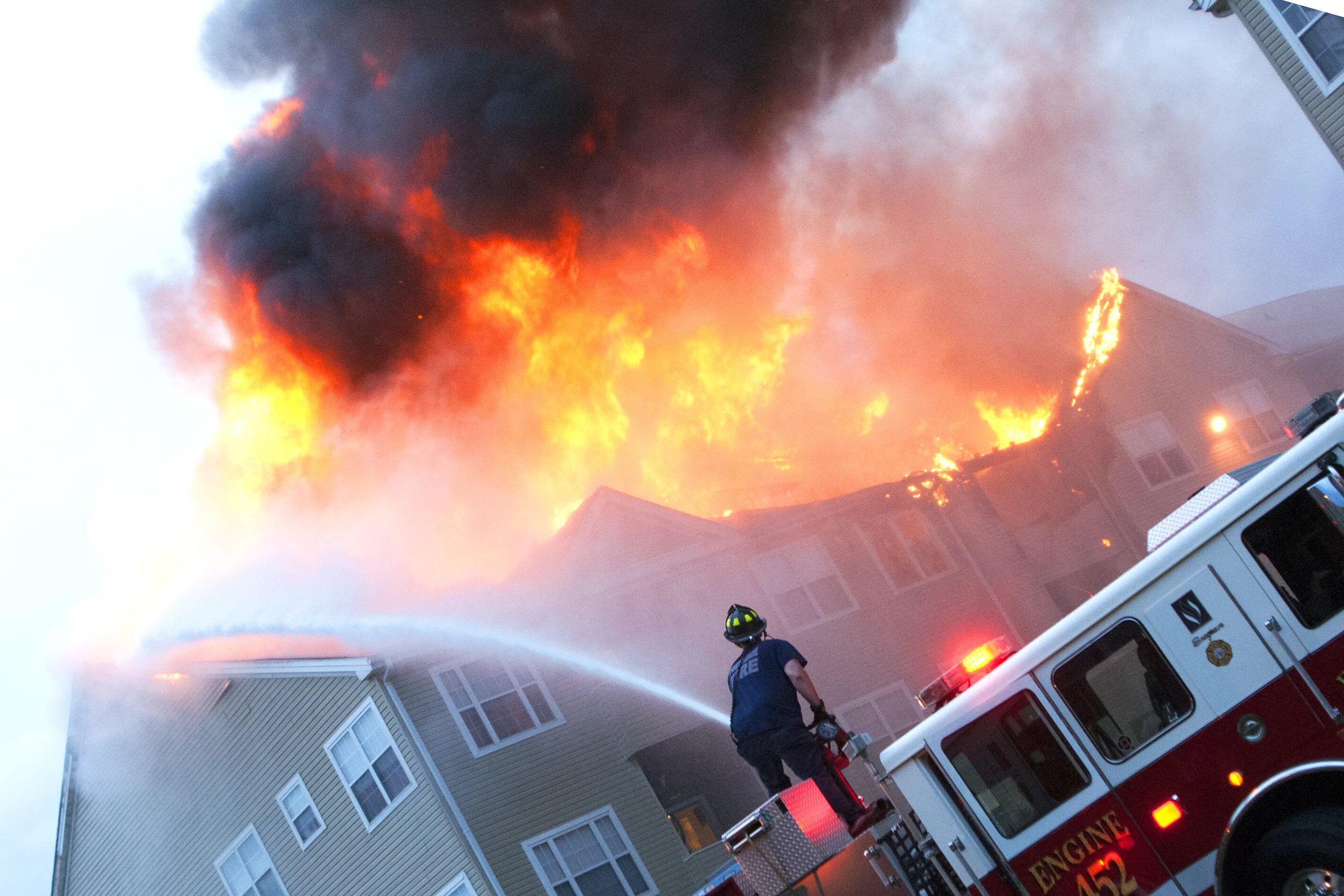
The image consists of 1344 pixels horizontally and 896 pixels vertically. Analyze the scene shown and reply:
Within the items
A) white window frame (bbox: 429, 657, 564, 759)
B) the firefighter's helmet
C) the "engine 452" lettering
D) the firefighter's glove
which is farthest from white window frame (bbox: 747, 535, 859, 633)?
the "engine 452" lettering

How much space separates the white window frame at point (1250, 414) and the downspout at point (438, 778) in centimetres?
1814

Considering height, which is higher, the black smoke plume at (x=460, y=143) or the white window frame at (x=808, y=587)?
the black smoke plume at (x=460, y=143)

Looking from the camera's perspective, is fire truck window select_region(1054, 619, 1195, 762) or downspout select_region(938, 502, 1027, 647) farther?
downspout select_region(938, 502, 1027, 647)

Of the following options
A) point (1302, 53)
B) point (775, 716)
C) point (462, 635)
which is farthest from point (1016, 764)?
point (462, 635)

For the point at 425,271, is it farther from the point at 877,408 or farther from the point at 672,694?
the point at 877,408

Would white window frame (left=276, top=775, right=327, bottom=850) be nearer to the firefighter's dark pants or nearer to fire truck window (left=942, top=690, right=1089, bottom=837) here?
the firefighter's dark pants

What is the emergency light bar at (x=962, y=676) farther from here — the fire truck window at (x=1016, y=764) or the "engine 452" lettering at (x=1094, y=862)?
the "engine 452" lettering at (x=1094, y=862)

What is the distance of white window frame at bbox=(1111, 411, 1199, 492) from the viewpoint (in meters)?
22.6

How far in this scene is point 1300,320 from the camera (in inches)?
1105

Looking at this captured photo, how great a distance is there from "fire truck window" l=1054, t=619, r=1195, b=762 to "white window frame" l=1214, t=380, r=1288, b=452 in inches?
793

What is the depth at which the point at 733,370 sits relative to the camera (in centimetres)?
2361

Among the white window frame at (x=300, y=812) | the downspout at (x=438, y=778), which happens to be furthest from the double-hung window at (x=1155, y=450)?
the white window frame at (x=300, y=812)

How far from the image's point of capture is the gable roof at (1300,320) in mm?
26156

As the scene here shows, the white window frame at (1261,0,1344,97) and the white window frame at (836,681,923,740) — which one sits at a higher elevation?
the white window frame at (1261,0,1344,97)
